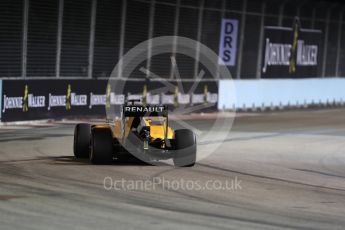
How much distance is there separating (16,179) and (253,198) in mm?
3834

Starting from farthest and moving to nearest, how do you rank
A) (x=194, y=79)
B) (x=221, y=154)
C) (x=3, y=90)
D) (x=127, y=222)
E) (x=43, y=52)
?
(x=194, y=79)
(x=43, y=52)
(x=3, y=90)
(x=221, y=154)
(x=127, y=222)

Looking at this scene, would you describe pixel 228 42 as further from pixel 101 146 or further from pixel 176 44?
pixel 101 146

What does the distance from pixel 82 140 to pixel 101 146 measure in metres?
1.28

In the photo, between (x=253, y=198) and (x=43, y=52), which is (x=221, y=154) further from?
(x=43, y=52)

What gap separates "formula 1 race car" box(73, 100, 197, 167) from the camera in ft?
47.2

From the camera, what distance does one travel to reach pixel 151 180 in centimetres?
Answer: 1295

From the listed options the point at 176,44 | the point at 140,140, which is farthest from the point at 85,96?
the point at 140,140

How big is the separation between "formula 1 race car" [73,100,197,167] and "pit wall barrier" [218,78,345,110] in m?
17.8

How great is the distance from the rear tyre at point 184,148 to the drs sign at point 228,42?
19.4 metres

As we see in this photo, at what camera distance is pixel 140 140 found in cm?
1441

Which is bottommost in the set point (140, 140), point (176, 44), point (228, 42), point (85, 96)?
point (85, 96)

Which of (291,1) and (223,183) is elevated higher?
(291,1)

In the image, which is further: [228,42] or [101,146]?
[228,42]

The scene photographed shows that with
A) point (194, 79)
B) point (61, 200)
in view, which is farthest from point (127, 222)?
point (194, 79)
